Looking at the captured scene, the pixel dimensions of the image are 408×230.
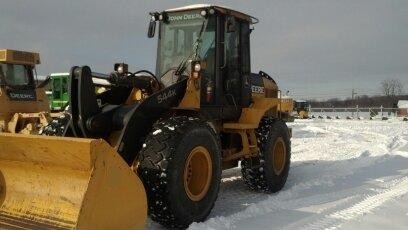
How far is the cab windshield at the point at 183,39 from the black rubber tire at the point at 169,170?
168 centimetres

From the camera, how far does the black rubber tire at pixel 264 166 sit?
22.8ft

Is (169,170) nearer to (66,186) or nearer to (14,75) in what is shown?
(66,186)

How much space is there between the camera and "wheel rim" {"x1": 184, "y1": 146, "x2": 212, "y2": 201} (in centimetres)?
513

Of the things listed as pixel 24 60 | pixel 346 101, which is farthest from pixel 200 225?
pixel 346 101

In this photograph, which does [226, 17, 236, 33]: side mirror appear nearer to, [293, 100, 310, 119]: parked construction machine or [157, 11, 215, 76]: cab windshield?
[157, 11, 215, 76]: cab windshield

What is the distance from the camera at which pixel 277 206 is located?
586 centimetres

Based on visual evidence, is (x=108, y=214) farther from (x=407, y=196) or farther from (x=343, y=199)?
(x=407, y=196)

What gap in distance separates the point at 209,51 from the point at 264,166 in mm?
1860

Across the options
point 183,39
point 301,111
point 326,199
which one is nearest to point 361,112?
point 301,111

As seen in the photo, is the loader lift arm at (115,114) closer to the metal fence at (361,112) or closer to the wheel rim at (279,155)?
the wheel rim at (279,155)

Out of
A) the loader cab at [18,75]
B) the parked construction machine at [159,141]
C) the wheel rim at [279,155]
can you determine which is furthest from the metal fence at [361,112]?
the parked construction machine at [159,141]

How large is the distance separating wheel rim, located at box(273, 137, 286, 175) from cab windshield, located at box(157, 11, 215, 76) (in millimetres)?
Answer: 2038

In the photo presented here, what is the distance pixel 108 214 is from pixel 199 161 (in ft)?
5.13

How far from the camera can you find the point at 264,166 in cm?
695
